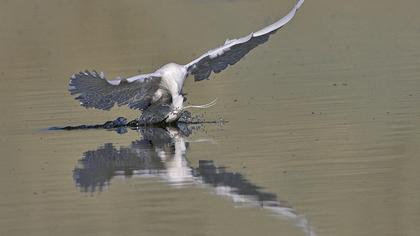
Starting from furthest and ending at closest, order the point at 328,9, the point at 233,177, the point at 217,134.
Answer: the point at 328,9 < the point at 217,134 < the point at 233,177

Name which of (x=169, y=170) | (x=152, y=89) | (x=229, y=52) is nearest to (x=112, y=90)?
(x=152, y=89)

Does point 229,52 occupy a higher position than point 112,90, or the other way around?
point 229,52

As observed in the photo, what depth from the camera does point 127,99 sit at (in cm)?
1537

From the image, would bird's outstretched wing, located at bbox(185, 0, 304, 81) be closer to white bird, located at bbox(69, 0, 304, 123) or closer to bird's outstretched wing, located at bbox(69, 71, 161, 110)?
white bird, located at bbox(69, 0, 304, 123)

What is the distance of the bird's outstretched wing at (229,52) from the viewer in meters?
15.6

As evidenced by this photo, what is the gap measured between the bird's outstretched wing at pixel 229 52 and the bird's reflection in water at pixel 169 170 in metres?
→ 1.04

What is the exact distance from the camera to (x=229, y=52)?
625 inches

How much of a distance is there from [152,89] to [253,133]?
73.1 inches

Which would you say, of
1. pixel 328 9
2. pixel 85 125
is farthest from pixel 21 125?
pixel 328 9

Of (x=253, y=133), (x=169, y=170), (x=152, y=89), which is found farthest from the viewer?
(x=152, y=89)

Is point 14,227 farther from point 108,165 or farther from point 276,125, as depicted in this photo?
point 276,125

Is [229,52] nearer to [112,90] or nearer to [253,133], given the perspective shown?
[112,90]

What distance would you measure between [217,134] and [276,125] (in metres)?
0.63

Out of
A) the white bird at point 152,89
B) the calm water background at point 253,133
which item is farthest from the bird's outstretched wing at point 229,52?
the calm water background at point 253,133
